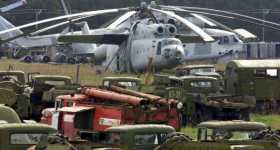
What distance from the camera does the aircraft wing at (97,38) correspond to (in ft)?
161

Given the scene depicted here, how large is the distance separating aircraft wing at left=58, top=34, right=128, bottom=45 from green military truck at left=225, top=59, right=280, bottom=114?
1633 cm

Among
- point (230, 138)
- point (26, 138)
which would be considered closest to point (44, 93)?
point (230, 138)

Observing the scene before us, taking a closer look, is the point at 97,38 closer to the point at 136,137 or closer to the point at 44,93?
the point at 44,93

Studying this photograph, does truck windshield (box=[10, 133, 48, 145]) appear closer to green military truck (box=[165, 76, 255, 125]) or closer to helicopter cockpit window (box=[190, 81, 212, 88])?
green military truck (box=[165, 76, 255, 125])

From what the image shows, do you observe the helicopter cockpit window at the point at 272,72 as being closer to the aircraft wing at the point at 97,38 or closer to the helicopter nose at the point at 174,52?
the helicopter nose at the point at 174,52

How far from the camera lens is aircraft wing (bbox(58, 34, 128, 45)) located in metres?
49.2

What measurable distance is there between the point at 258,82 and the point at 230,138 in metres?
16.0

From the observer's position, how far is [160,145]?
637 inches

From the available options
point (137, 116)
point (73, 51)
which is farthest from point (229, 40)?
point (137, 116)

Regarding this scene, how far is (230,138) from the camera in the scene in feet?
55.9

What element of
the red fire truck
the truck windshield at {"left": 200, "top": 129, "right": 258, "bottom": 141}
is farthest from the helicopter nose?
the truck windshield at {"left": 200, "top": 129, "right": 258, "bottom": 141}

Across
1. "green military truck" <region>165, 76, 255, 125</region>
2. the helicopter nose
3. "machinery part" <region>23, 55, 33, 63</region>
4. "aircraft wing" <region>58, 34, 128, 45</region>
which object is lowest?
"green military truck" <region>165, 76, 255, 125</region>

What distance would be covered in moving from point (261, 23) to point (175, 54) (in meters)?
3.99

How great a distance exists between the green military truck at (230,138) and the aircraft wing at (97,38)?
3183 centimetres
